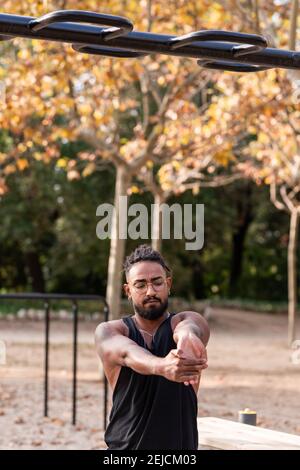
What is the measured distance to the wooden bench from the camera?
531cm

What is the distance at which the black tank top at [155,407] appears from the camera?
336cm

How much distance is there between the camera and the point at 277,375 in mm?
15297

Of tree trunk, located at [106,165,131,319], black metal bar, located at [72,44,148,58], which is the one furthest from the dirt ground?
black metal bar, located at [72,44,148,58]

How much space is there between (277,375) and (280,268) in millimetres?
22113

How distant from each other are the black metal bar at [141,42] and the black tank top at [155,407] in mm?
937

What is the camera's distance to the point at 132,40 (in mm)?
3086

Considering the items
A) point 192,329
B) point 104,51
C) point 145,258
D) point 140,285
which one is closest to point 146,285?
point 140,285

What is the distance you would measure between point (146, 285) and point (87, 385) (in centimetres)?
966

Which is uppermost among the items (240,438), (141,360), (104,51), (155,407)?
(104,51)

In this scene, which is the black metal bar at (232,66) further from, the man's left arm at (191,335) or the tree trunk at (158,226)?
the tree trunk at (158,226)

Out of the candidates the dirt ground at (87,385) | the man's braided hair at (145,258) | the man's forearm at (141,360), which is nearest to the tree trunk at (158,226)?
the dirt ground at (87,385)

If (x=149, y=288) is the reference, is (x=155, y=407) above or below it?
below

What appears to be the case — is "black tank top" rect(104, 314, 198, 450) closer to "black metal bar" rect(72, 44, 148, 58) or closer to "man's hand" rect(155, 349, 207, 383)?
"man's hand" rect(155, 349, 207, 383)

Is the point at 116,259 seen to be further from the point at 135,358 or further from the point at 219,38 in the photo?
the point at 219,38
